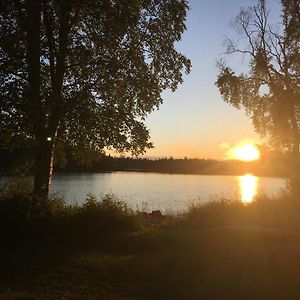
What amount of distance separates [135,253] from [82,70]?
7.08 meters

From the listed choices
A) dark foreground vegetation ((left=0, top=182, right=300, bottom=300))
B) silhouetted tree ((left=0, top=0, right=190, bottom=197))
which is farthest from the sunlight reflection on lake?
silhouetted tree ((left=0, top=0, right=190, bottom=197))

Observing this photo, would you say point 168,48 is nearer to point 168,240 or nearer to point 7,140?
point 7,140

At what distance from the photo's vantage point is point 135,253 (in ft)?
38.3

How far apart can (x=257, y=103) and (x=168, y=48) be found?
1422 centimetres

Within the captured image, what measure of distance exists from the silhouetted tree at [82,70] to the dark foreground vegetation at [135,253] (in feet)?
5.32

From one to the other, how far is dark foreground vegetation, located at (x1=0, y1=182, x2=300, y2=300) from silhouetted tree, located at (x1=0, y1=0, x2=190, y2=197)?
5.32 ft

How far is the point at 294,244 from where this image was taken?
11922mm

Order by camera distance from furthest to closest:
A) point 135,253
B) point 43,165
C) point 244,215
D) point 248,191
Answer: point 248,191 → point 244,215 → point 43,165 → point 135,253

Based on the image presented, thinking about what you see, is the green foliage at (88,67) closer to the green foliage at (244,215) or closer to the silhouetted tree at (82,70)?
the silhouetted tree at (82,70)

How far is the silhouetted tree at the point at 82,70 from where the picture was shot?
14.4 metres

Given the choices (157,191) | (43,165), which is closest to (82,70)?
(43,165)

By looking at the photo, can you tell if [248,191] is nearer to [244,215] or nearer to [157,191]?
[157,191]

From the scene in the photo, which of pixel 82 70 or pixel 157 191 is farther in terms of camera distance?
pixel 157 191

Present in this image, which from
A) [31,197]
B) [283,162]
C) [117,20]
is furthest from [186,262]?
[283,162]
